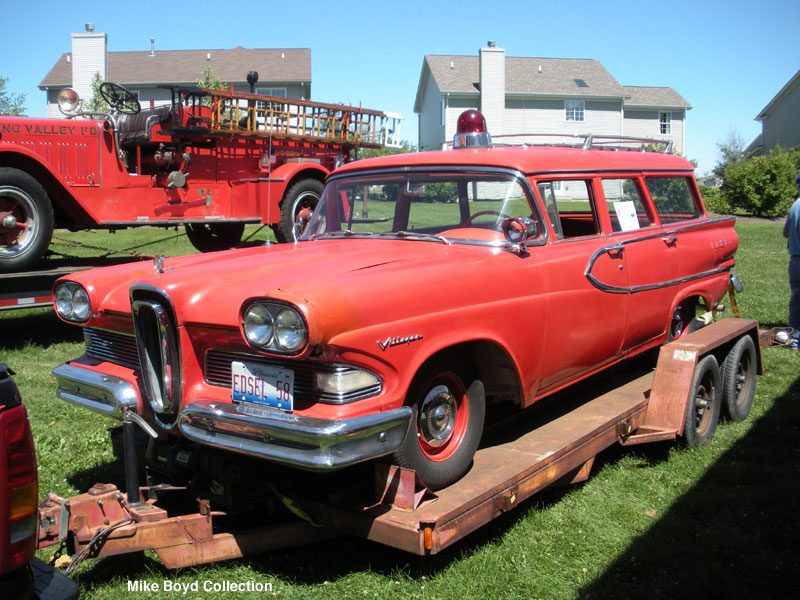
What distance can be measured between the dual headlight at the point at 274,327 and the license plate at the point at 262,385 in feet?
0.58

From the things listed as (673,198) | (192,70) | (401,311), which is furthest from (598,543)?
(192,70)

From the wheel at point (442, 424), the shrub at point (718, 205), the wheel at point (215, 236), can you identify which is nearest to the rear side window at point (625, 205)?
the wheel at point (442, 424)

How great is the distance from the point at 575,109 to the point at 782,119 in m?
11.4

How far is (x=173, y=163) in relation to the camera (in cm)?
934

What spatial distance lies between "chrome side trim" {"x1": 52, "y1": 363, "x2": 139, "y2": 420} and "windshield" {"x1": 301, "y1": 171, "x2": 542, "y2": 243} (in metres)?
1.62

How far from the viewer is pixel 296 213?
10453 mm

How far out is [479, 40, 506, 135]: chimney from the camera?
1259 inches

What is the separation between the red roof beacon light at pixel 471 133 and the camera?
4.87m

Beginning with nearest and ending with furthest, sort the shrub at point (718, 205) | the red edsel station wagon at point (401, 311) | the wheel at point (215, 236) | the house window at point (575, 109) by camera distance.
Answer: the red edsel station wagon at point (401, 311) → the wheel at point (215, 236) → the shrub at point (718, 205) → the house window at point (575, 109)

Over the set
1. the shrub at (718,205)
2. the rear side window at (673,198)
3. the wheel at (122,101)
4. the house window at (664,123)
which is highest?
the house window at (664,123)

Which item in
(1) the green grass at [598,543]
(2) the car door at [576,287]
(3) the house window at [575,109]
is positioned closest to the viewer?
(1) the green grass at [598,543]

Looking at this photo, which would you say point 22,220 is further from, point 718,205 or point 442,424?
point 718,205

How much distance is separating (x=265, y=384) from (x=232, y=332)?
254 millimetres

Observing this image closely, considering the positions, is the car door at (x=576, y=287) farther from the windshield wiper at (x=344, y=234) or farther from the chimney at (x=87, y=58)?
the chimney at (x=87, y=58)
